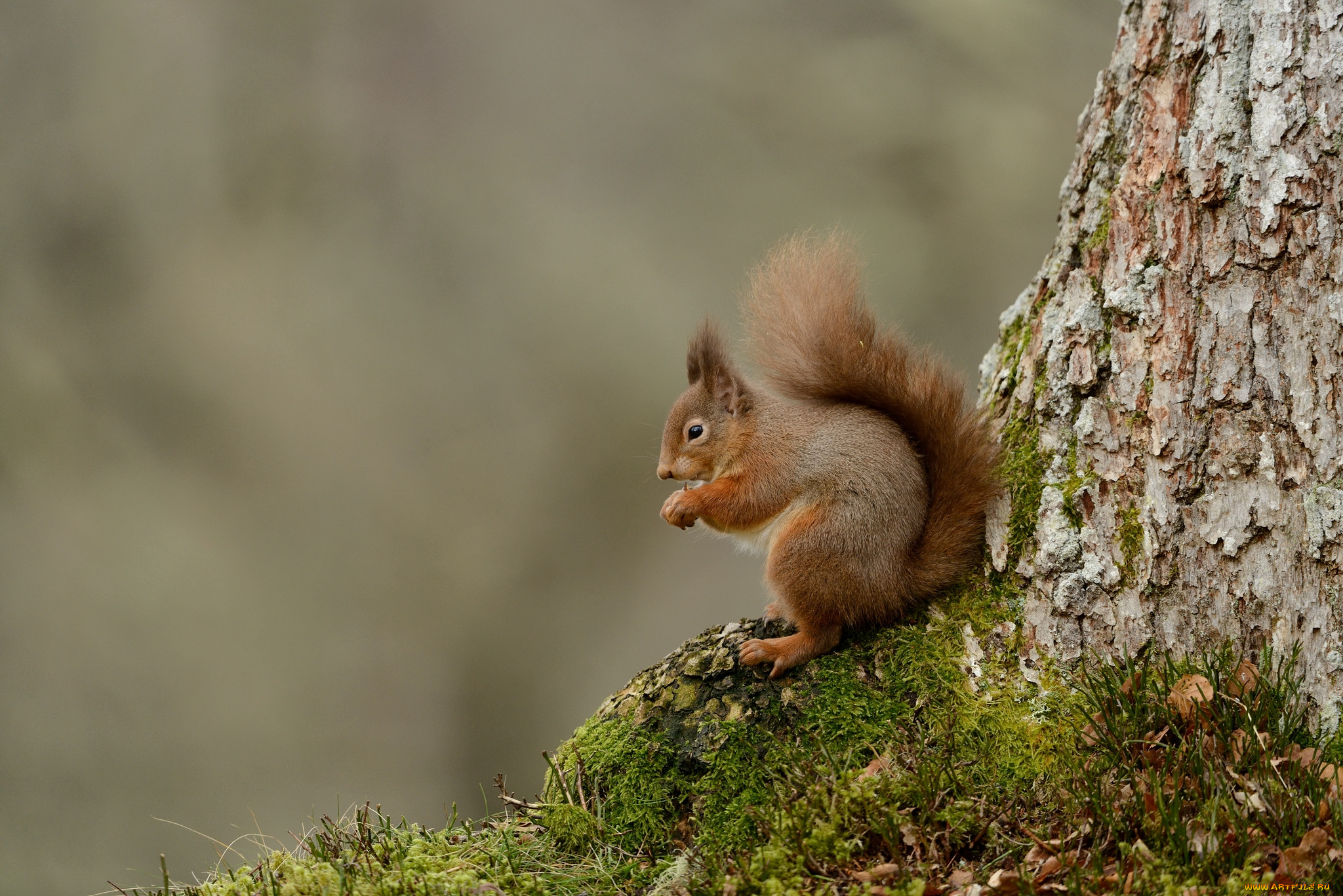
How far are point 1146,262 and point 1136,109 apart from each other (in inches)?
14.9

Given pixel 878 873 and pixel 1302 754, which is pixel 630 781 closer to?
pixel 878 873

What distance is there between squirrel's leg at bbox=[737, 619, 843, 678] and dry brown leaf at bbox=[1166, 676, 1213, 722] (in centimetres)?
64

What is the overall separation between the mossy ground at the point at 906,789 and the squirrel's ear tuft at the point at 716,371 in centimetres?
58

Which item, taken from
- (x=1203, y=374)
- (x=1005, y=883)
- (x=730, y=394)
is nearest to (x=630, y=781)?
(x=1005, y=883)

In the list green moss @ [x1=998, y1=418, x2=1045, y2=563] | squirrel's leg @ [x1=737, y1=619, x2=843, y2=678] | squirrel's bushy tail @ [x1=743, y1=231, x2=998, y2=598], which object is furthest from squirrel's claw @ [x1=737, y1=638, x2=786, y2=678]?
green moss @ [x1=998, y1=418, x2=1045, y2=563]

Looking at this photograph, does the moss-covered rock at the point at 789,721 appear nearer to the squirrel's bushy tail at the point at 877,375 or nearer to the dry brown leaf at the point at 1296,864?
the squirrel's bushy tail at the point at 877,375

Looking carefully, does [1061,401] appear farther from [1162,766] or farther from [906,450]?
[1162,766]

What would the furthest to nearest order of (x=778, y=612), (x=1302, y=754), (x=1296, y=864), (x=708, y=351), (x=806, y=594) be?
(x=708, y=351) < (x=778, y=612) < (x=806, y=594) < (x=1302, y=754) < (x=1296, y=864)

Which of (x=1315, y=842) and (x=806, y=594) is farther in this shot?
(x=806, y=594)

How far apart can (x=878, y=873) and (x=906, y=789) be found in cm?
19

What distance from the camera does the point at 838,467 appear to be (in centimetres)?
206

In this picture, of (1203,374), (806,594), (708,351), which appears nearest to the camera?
(1203,374)

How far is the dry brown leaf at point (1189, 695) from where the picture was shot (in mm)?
1596

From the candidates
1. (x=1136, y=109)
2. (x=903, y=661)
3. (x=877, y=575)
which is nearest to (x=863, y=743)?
(x=903, y=661)
